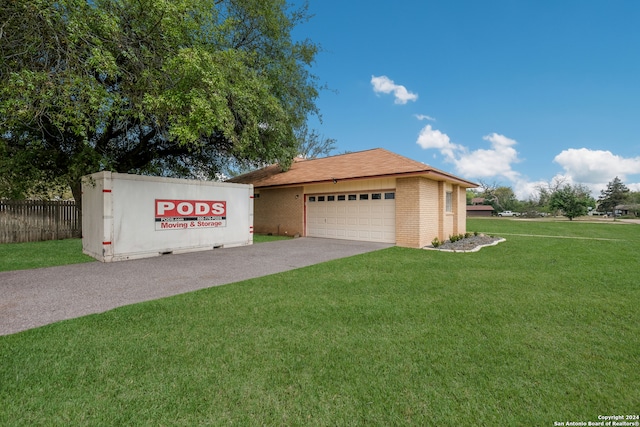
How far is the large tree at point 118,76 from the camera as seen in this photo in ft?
20.9

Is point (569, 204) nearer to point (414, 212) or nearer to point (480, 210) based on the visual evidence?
point (480, 210)

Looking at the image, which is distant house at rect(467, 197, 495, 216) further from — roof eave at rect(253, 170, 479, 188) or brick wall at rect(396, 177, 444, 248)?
brick wall at rect(396, 177, 444, 248)

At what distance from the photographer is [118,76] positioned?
955 cm

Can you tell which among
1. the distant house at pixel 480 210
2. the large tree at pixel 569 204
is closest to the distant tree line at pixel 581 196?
the distant house at pixel 480 210

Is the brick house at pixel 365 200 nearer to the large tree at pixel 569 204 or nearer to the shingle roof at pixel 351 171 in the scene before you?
the shingle roof at pixel 351 171

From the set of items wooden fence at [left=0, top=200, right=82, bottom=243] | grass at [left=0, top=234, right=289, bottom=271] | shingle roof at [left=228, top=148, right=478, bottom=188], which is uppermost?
shingle roof at [left=228, top=148, right=478, bottom=188]

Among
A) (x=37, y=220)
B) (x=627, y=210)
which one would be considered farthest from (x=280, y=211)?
(x=627, y=210)

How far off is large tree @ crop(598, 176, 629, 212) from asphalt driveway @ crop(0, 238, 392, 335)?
89861 millimetres

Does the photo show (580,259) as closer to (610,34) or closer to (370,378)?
(370,378)

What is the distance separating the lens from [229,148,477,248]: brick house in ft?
38.2

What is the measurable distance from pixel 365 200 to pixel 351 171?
159 centimetres

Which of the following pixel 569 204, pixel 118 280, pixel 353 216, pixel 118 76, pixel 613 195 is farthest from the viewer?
pixel 613 195

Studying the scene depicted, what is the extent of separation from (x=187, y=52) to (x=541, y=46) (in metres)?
16.3

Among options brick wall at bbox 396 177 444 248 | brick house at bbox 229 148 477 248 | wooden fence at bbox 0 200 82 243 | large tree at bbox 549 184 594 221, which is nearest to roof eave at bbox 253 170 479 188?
brick house at bbox 229 148 477 248
